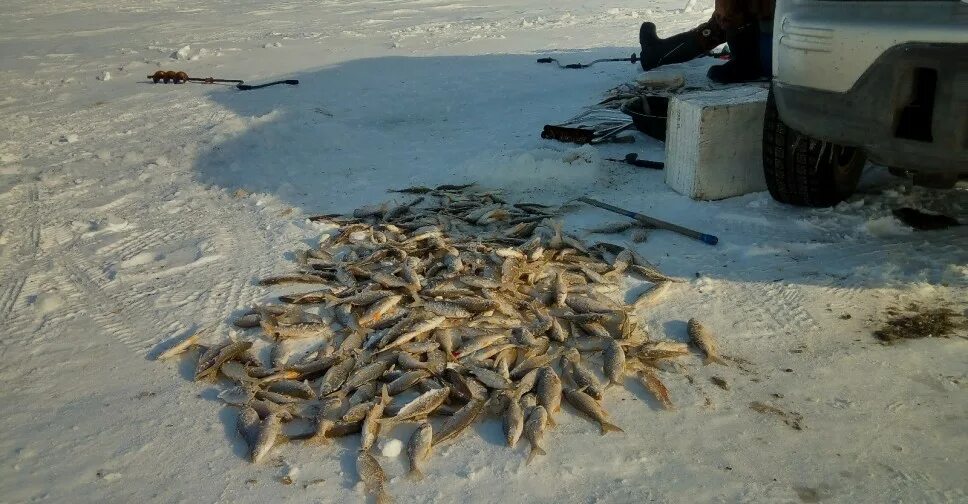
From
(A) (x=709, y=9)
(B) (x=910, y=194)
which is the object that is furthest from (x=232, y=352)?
(A) (x=709, y=9)

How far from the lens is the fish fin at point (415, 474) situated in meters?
3.38

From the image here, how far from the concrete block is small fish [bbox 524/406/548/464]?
3.30m

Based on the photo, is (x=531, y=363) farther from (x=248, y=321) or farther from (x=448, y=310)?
(x=248, y=321)

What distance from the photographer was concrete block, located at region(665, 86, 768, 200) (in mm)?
6199

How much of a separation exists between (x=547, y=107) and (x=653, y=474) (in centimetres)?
699

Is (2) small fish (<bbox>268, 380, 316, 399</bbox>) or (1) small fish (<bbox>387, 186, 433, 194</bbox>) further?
(1) small fish (<bbox>387, 186, 433, 194</bbox>)

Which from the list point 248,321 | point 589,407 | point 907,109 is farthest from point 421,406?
point 907,109

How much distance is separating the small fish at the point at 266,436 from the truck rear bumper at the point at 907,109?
354cm

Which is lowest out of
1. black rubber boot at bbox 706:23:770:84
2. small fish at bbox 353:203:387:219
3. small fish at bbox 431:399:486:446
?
small fish at bbox 431:399:486:446

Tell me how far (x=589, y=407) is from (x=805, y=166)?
303 cm

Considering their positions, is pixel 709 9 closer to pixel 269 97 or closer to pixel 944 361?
pixel 269 97

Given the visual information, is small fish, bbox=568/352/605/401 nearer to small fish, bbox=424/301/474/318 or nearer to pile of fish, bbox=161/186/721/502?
pile of fish, bbox=161/186/721/502

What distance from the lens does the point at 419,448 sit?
3.51 metres

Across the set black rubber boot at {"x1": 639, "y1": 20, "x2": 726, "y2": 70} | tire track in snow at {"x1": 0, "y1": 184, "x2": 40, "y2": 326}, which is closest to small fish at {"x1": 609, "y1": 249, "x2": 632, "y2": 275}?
tire track in snow at {"x1": 0, "y1": 184, "x2": 40, "y2": 326}
